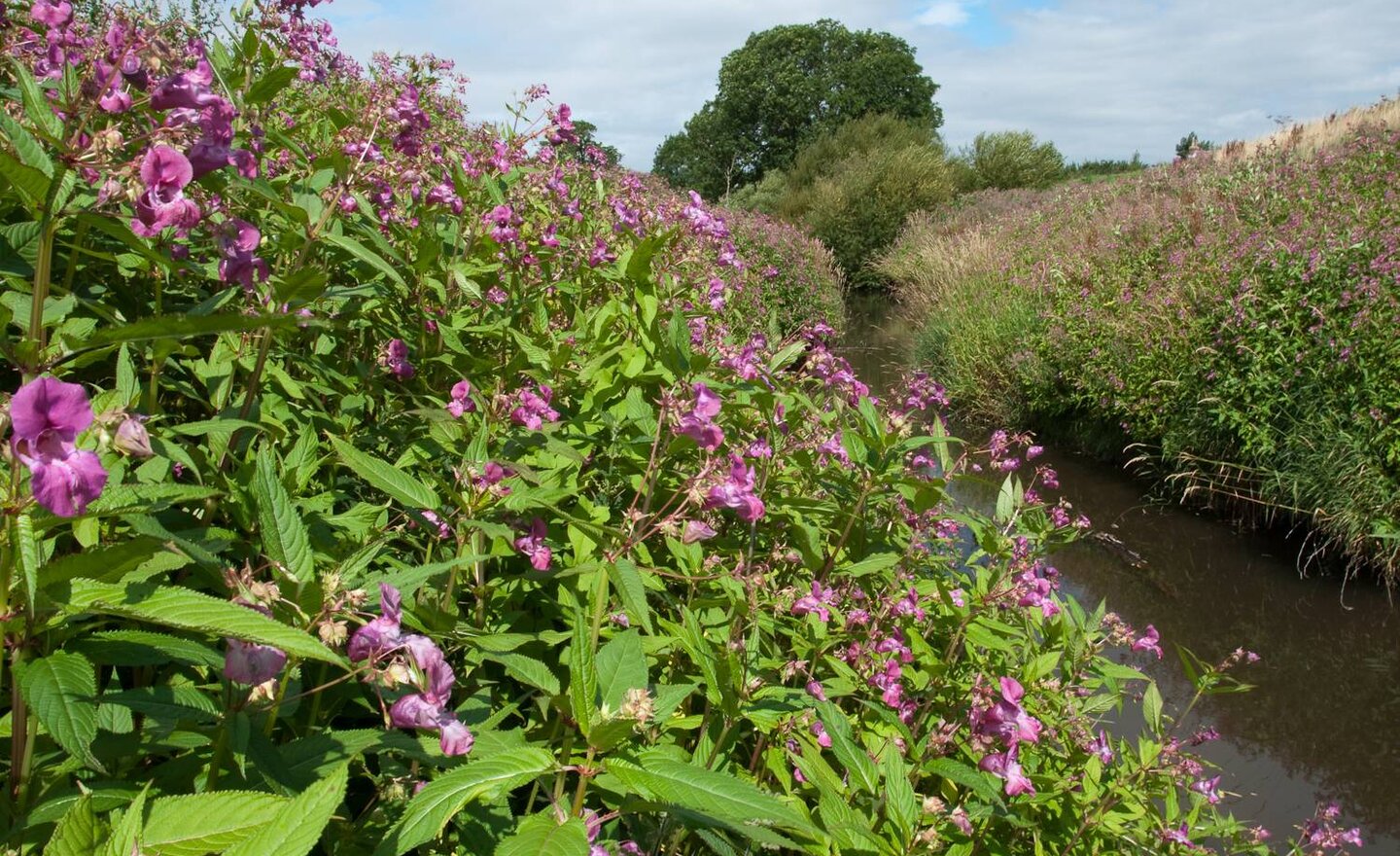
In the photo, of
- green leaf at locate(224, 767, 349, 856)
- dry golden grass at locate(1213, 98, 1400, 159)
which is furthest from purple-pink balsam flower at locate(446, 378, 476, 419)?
dry golden grass at locate(1213, 98, 1400, 159)

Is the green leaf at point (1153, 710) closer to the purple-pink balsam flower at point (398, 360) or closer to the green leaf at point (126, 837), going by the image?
the purple-pink balsam flower at point (398, 360)

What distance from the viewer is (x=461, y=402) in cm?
193

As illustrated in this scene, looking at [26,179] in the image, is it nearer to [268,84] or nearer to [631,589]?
[268,84]

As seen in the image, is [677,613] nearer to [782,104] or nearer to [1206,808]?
[1206,808]

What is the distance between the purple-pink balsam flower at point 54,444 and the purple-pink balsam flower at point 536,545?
0.86 meters

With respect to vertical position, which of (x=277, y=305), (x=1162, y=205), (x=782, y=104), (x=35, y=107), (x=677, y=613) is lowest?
(x=677, y=613)

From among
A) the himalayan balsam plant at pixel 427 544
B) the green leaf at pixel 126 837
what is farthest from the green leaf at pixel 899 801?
the green leaf at pixel 126 837

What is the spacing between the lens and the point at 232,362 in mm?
1681

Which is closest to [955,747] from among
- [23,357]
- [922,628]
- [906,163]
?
[922,628]

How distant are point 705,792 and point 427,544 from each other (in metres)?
0.98

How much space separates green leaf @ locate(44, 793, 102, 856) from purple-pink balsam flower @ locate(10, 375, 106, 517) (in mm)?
250

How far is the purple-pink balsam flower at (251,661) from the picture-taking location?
2.81ft

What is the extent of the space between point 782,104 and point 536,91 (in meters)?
44.5

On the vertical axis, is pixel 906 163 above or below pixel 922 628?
above
